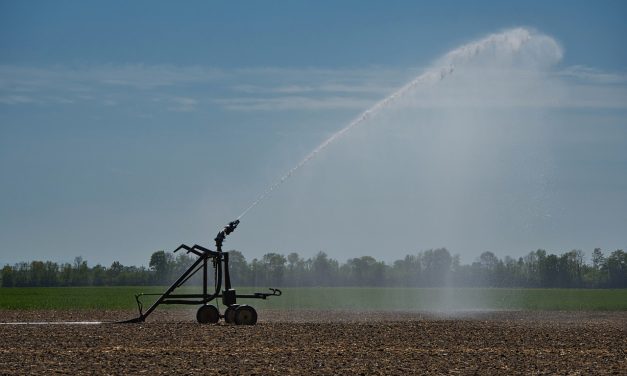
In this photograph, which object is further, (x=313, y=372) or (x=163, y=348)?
(x=163, y=348)

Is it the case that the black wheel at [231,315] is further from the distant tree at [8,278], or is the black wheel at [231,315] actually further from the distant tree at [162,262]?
the distant tree at [8,278]

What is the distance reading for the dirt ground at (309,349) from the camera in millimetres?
20344

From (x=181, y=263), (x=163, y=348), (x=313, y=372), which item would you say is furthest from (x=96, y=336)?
(x=181, y=263)

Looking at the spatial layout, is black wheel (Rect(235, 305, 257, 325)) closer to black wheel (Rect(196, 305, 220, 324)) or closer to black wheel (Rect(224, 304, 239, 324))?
black wheel (Rect(224, 304, 239, 324))

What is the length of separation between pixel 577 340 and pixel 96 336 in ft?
45.2

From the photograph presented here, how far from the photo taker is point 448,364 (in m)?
21.3

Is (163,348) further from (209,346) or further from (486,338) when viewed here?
(486,338)

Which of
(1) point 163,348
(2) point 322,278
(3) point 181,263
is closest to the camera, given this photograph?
(1) point 163,348

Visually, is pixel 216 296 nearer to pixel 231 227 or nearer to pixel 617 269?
pixel 231 227

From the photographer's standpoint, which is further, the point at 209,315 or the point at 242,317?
the point at 209,315

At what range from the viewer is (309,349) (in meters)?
24.2

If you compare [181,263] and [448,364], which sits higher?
[181,263]

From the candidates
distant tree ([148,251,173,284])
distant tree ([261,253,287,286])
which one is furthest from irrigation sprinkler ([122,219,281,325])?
distant tree ([261,253,287,286])

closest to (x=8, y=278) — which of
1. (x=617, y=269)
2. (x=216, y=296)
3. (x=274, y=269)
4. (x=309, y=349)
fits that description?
(x=274, y=269)
